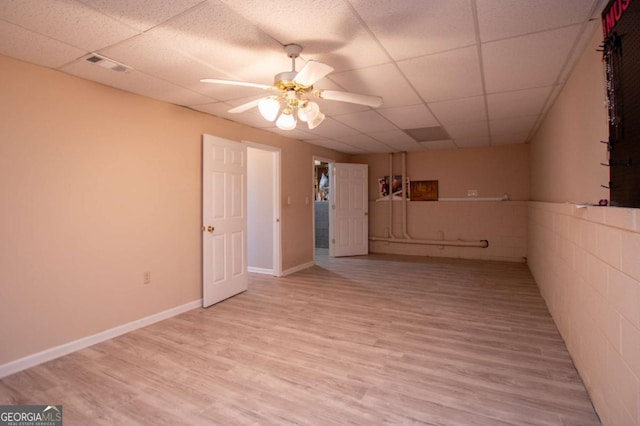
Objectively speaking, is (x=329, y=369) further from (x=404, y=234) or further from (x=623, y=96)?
(x=404, y=234)

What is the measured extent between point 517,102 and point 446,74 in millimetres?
1338

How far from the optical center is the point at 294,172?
219 inches

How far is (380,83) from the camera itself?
116 inches

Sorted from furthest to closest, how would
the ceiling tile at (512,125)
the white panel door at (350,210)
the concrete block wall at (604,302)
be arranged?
the white panel door at (350,210)
the ceiling tile at (512,125)
the concrete block wall at (604,302)

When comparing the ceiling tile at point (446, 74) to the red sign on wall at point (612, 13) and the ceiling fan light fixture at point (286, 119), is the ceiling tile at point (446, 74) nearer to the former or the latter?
the red sign on wall at point (612, 13)

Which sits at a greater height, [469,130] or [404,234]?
[469,130]

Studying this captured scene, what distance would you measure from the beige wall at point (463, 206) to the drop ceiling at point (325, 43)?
3079 mm

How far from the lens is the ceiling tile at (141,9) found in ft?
5.72

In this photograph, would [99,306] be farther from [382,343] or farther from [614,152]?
[614,152]

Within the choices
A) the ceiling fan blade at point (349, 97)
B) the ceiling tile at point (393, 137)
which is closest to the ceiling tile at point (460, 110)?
the ceiling tile at point (393, 137)

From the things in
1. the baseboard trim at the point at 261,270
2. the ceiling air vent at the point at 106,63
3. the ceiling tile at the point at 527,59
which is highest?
the ceiling tile at the point at 527,59

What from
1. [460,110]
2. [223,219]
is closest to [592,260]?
[460,110]

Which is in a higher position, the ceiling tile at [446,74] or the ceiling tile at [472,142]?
the ceiling tile at [472,142]

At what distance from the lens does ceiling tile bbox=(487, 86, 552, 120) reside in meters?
3.23
